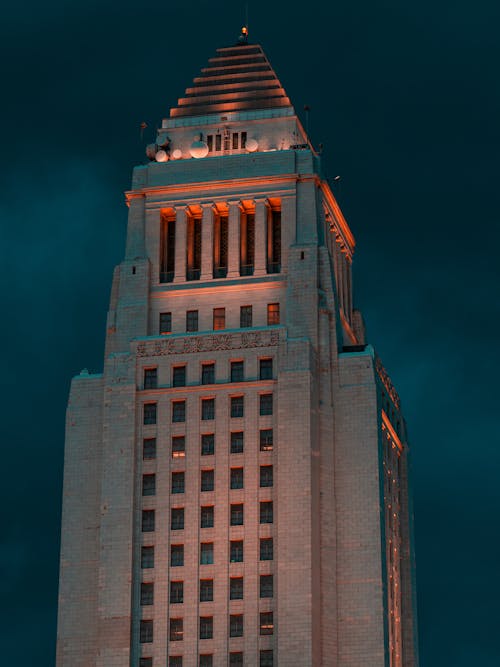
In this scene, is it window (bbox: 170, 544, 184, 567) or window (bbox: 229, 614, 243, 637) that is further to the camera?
window (bbox: 170, 544, 184, 567)

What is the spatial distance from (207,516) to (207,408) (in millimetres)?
6874

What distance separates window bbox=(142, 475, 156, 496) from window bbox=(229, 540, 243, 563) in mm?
6093

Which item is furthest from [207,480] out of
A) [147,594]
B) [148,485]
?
[147,594]

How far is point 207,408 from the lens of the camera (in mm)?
107062

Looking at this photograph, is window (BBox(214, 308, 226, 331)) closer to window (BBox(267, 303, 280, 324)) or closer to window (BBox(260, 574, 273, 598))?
window (BBox(267, 303, 280, 324))

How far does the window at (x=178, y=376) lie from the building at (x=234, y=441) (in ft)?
0.89

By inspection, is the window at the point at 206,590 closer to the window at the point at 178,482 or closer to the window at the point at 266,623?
the window at the point at 266,623

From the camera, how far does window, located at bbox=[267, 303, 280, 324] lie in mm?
110125

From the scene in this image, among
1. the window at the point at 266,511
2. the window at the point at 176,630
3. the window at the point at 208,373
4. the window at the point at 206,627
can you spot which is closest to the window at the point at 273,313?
the window at the point at 208,373

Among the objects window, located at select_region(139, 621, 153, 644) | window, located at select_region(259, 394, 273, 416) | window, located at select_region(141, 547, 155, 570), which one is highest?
window, located at select_region(259, 394, 273, 416)

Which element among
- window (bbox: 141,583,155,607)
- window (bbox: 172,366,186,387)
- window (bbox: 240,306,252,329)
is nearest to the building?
window (bbox: 141,583,155,607)

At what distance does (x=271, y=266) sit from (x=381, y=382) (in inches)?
411

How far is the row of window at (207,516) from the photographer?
104 meters

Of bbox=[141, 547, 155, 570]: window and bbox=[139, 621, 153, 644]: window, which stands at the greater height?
bbox=[141, 547, 155, 570]: window
